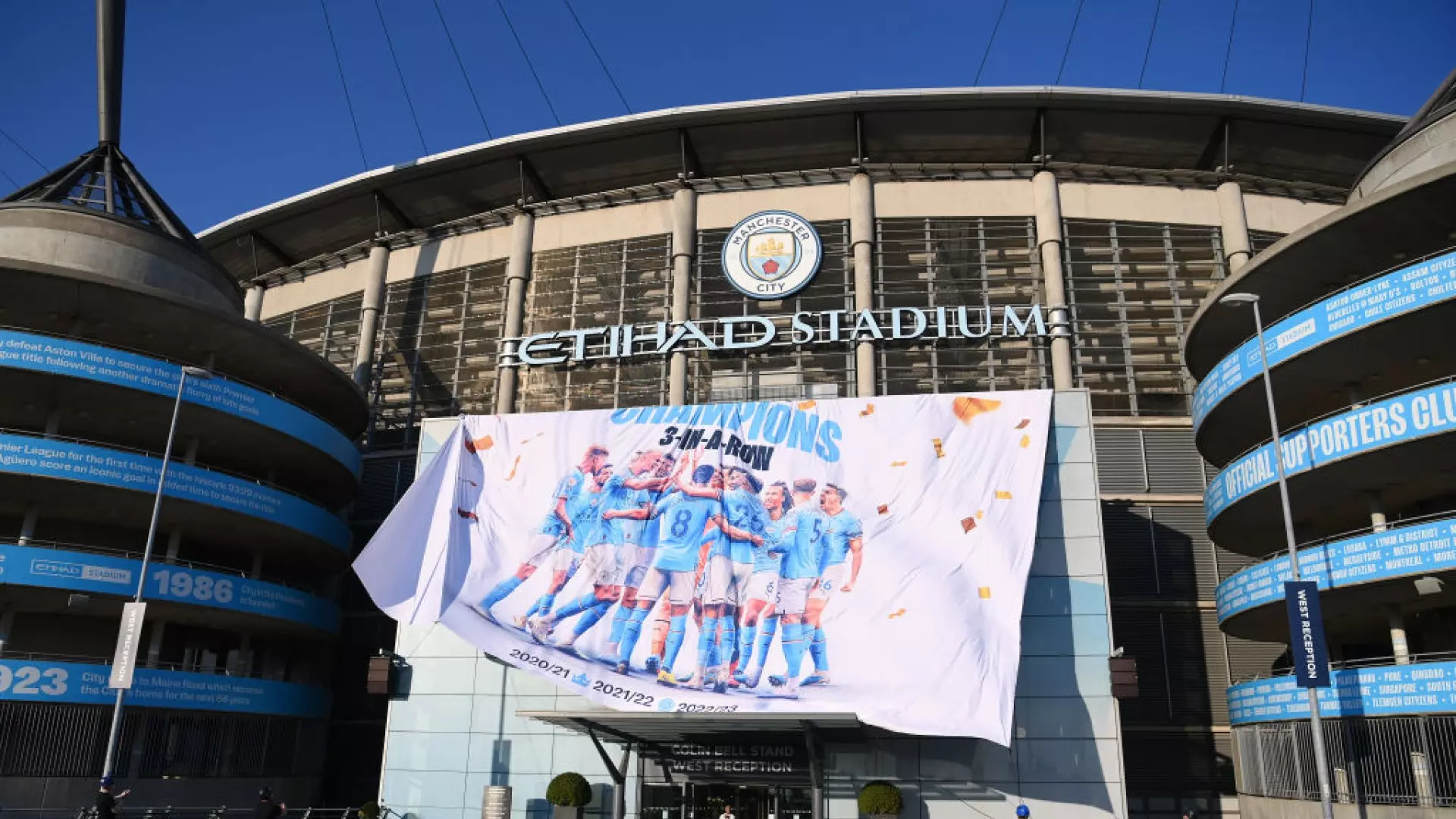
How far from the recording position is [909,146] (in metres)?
46.2

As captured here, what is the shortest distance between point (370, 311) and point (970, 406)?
29484 millimetres

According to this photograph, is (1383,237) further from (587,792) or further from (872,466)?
(587,792)

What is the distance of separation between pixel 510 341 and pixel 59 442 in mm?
16786

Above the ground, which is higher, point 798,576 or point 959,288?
point 959,288

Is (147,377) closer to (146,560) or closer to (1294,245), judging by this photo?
(146,560)

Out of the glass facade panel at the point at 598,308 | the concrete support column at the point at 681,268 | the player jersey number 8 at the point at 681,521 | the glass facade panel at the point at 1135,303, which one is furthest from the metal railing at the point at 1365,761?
the glass facade panel at the point at 598,308

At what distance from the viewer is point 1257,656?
128 feet

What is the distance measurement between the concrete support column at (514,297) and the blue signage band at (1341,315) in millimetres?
26163

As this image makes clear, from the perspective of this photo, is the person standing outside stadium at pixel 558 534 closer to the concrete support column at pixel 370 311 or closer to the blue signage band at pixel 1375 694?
the blue signage band at pixel 1375 694

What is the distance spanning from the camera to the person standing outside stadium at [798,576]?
27703mm

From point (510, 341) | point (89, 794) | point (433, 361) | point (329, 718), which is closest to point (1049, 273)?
point (510, 341)

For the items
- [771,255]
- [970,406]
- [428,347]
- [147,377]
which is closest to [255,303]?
[428,347]

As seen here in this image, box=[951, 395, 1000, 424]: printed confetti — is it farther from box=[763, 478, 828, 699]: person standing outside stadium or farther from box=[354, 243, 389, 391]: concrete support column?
box=[354, 243, 389, 391]: concrete support column

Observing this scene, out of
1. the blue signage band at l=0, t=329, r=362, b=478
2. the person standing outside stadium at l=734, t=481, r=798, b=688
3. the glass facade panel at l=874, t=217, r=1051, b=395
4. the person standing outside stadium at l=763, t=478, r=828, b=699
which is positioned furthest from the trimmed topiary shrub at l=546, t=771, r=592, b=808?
the glass facade panel at l=874, t=217, r=1051, b=395
